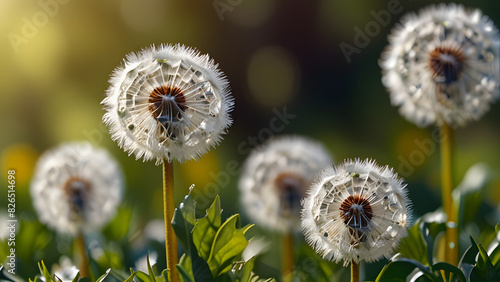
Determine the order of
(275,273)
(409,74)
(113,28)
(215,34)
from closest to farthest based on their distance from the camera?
(275,273) < (409,74) < (113,28) < (215,34)

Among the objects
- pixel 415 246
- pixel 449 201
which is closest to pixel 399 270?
pixel 415 246

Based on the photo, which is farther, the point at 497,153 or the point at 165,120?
the point at 497,153

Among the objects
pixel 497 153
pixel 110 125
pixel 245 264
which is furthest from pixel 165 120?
pixel 497 153

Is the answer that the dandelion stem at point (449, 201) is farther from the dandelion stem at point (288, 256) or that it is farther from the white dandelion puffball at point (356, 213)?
the dandelion stem at point (288, 256)

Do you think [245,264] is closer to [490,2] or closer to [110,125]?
[110,125]

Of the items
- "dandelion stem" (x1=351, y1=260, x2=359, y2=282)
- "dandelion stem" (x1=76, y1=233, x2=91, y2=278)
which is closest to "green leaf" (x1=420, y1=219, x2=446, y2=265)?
"dandelion stem" (x1=351, y1=260, x2=359, y2=282)

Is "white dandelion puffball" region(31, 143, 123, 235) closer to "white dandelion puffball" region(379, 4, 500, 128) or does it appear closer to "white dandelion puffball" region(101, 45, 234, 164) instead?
"white dandelion puffball" region(101, 45, 234, 164)

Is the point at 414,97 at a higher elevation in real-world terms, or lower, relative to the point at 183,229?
higher

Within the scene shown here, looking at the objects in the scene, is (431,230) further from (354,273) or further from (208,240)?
(208,240)
